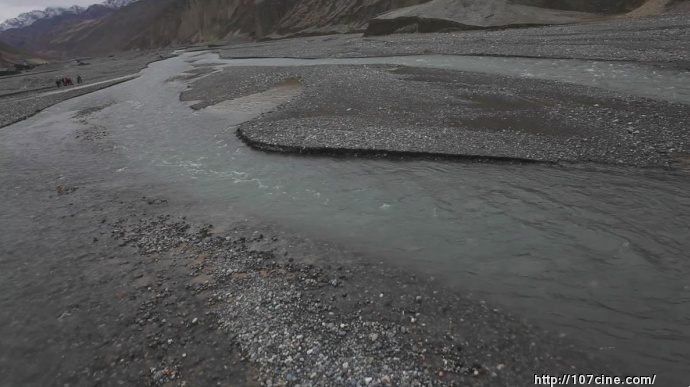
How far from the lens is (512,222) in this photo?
412 inches

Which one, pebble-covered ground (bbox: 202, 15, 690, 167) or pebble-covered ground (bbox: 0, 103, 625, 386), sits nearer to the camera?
pebble-covered ground (bbox: 0, 103, 625, 386)

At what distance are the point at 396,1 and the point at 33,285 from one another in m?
85.8

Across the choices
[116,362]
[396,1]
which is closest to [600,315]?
[116,362]

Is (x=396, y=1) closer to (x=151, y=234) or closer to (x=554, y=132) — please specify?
(x=554, y=132)

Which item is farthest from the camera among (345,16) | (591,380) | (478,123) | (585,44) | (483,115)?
(345,16)

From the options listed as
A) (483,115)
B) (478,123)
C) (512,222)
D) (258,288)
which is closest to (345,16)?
(483,115)

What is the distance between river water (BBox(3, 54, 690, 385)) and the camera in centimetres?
725

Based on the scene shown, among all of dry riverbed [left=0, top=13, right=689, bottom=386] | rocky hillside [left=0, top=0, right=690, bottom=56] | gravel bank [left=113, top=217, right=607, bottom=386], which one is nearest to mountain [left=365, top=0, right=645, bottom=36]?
rocky hillside [left=0, top=0, right=690, bottom=56]

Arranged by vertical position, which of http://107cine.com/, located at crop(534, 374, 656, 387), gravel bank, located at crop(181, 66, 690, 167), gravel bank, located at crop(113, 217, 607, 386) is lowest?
http://107cine.com/, located at crop(534, 374, 656, 387)

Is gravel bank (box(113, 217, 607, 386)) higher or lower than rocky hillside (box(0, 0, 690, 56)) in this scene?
lower

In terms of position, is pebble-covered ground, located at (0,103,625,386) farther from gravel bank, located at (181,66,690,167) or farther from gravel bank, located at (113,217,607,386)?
gravel bank, located at (181,66,690,167)

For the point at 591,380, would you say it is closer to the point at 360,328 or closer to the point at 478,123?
the point at 360,328

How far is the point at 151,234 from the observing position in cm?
1132

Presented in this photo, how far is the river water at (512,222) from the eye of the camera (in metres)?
7.25
